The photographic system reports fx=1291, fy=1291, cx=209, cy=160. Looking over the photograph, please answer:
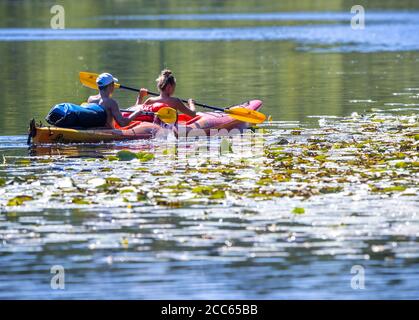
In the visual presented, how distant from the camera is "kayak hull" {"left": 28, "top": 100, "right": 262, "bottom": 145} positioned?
19766mm

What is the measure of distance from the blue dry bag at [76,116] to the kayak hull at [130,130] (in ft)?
0.46

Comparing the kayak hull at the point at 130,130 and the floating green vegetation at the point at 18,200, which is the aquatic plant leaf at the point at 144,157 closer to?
the kayak hull at the point at 130,130

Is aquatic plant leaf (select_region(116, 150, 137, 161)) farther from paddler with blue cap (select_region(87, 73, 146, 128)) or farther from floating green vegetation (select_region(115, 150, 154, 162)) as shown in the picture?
paddler with blue cap (select_region(87, 73, 146, 128))

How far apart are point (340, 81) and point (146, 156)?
53.8 ft

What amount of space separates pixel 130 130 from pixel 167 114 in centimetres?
64

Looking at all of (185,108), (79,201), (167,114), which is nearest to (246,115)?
(185,108)

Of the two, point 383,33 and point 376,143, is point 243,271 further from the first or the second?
point 383,33

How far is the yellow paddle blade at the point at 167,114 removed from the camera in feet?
67.4

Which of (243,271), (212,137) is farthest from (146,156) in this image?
(243,271)

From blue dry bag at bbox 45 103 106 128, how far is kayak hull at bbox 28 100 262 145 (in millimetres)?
142

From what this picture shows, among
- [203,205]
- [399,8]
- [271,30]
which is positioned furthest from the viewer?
[399,8]

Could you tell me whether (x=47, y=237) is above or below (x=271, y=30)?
below

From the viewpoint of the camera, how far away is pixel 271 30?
58781 millimetres

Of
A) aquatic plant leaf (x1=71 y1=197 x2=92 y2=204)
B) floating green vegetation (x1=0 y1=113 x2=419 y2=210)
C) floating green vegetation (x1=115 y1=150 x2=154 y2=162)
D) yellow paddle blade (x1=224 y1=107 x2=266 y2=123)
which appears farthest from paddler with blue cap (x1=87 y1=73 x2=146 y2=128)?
aquatic plant leaf (x1=71 y1=197 x2=92 y2=204)
